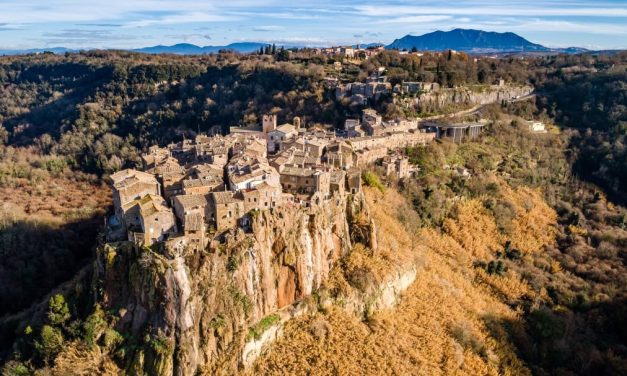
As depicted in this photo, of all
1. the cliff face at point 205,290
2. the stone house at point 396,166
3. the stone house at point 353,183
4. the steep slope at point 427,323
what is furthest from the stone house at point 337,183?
the stone house at point 396,166

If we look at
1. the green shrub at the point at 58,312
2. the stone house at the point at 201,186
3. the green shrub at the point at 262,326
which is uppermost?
the stone house at the point at 201,186

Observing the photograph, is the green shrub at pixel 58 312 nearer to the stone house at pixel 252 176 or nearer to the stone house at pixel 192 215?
the stone house at pixel 192 215

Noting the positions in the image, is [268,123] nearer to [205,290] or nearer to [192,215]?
[192,215]

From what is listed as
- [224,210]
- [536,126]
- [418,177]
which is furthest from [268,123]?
[536,126]

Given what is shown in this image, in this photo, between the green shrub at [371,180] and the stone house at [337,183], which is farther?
the green shrub at [371,180]

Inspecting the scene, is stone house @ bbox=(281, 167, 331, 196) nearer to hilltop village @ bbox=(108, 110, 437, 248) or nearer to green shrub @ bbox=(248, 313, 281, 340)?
hilltop village @ bbox=(108, 110, 437, 248)

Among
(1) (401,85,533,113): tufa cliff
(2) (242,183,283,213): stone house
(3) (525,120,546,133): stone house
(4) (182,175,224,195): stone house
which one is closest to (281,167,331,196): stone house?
(2) (242,183,283,213): stone house
